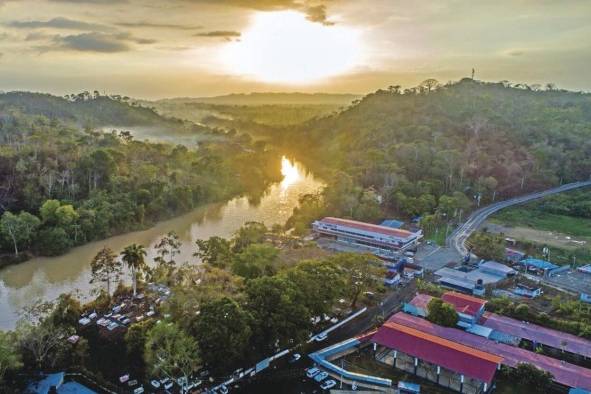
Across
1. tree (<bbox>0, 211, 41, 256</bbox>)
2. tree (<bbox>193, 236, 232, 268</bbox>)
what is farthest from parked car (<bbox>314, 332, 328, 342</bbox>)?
tree (<bbox>0, 211, 41, 256</bbox>)

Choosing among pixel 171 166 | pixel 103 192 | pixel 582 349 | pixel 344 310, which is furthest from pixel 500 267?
pixel 171 166

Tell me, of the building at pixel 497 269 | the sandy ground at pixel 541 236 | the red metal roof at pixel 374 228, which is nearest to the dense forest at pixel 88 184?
the red metal roof at pixel 374 228

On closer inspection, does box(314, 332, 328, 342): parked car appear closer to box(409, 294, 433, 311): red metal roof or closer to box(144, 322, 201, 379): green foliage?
box(409, 294, 433, 311): red metal roof

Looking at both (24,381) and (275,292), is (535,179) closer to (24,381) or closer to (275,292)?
(275,292)

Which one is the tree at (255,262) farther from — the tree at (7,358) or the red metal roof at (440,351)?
the tree at (7,358)

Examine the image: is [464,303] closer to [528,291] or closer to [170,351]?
[528,291]

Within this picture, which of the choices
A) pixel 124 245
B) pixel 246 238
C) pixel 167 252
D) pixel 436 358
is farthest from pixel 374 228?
pixel 124 245
